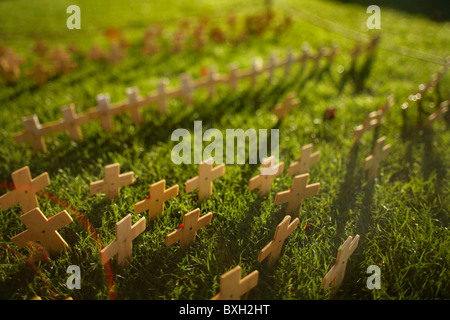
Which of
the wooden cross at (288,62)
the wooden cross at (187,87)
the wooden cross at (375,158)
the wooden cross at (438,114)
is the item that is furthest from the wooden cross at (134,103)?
the wooden cross at (438,114)

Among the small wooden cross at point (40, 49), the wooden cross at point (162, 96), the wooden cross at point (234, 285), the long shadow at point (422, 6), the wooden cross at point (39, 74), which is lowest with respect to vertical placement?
the wooden cross at point (234, 285)

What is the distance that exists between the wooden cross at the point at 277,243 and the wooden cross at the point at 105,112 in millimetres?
2498

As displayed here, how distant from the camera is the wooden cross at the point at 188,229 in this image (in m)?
2.24

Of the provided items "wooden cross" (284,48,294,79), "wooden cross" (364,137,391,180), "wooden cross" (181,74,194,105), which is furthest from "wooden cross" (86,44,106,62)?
"wooden cross" (364,137,391,180)

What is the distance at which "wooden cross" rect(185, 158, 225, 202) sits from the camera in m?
2.66

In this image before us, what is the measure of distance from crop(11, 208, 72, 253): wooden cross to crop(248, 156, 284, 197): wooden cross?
1.45 meters

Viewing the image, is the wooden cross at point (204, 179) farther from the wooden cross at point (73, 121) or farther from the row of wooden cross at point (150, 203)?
the wooden cross at point (73, 121)

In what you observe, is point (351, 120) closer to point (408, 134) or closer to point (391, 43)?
point (408, 134)

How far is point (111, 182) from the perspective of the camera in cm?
267

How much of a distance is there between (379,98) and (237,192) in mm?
2874

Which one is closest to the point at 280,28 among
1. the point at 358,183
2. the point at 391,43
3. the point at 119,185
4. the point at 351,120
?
the point at 391,43

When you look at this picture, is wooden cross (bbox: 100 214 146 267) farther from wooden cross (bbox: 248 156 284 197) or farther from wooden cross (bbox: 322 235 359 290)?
wooden cross (bbox: 322 235 359 290)

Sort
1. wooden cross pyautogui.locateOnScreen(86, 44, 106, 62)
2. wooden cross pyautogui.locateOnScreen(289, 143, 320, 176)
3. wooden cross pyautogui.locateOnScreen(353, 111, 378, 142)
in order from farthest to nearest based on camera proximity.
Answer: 1. wooden cross pyautogui.locateOnScreen(86, 44, 106, 62)
2. wooden cross pyautogui.locateOnScreen(353, 111, 378, 142)
3. wooden cross pyautogui.locateOnScreen(289, 143, 320, 176)

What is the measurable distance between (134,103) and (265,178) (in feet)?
6.67
